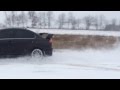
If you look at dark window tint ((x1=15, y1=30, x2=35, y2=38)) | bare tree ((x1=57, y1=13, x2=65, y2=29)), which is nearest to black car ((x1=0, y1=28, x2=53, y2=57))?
dark window tint ((x1=15, y1=30, x2=35, y2=38))

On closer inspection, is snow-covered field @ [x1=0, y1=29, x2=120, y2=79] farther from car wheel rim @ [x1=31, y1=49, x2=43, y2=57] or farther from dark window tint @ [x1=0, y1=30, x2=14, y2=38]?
dark window tint @ [x1=0, y1=30, x2=14, y2=38]

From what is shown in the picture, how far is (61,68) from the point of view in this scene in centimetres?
1259

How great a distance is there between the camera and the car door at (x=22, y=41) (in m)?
14.0

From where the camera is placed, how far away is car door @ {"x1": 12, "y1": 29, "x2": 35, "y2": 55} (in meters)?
14.0

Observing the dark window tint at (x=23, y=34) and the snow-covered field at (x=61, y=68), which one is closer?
the snow-covered field at (x=61, y=68)

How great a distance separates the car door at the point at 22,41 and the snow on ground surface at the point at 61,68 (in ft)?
1.22

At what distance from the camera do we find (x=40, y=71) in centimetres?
1184

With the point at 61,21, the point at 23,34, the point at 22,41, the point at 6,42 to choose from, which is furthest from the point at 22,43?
the point at 61,21

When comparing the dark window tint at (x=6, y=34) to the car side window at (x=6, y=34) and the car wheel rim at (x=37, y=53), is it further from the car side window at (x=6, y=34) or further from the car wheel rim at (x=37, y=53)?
the car wheel rim at (x=37, y=53)

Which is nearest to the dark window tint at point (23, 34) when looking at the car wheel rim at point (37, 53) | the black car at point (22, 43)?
the black car at point (22, 43)

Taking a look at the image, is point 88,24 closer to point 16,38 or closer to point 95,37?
point 95,37

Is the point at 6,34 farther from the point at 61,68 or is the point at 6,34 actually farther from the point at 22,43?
the point at 61,68

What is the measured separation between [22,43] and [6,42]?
2.31ft
